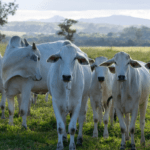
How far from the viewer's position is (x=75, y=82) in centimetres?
576

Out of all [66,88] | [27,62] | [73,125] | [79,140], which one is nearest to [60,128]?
[73,125]

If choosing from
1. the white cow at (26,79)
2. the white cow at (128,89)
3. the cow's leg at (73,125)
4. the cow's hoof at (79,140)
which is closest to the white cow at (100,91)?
the cow's hoof at (79,140)

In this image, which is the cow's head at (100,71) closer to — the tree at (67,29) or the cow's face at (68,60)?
the cow's face at (68,60)

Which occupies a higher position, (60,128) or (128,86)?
(128,86)

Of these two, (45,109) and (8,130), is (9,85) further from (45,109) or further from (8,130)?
(45,109)

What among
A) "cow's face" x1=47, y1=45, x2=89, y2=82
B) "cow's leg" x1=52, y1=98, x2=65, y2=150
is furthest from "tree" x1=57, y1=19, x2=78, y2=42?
"cow's leg" x1=52, y1=98, x2=65, y2=150

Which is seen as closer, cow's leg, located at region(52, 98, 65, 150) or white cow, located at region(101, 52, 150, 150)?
cow's leg, located at region(52, 98, 65, 150)

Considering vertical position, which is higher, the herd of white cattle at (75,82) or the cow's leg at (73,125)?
the herd of white cattle at (75,82)

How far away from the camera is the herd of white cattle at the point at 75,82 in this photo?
5617mm

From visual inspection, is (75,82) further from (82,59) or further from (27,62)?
(27,62)

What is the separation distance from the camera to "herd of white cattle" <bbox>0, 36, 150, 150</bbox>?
5.62m

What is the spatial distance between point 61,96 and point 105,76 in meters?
2.46

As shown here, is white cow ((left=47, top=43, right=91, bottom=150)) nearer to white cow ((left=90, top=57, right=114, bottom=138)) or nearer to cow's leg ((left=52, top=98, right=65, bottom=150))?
cow's leg ((left=52, top=98, right=65, bottom=150))

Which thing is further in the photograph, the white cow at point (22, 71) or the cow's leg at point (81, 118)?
the white cow at point (22, 71)
